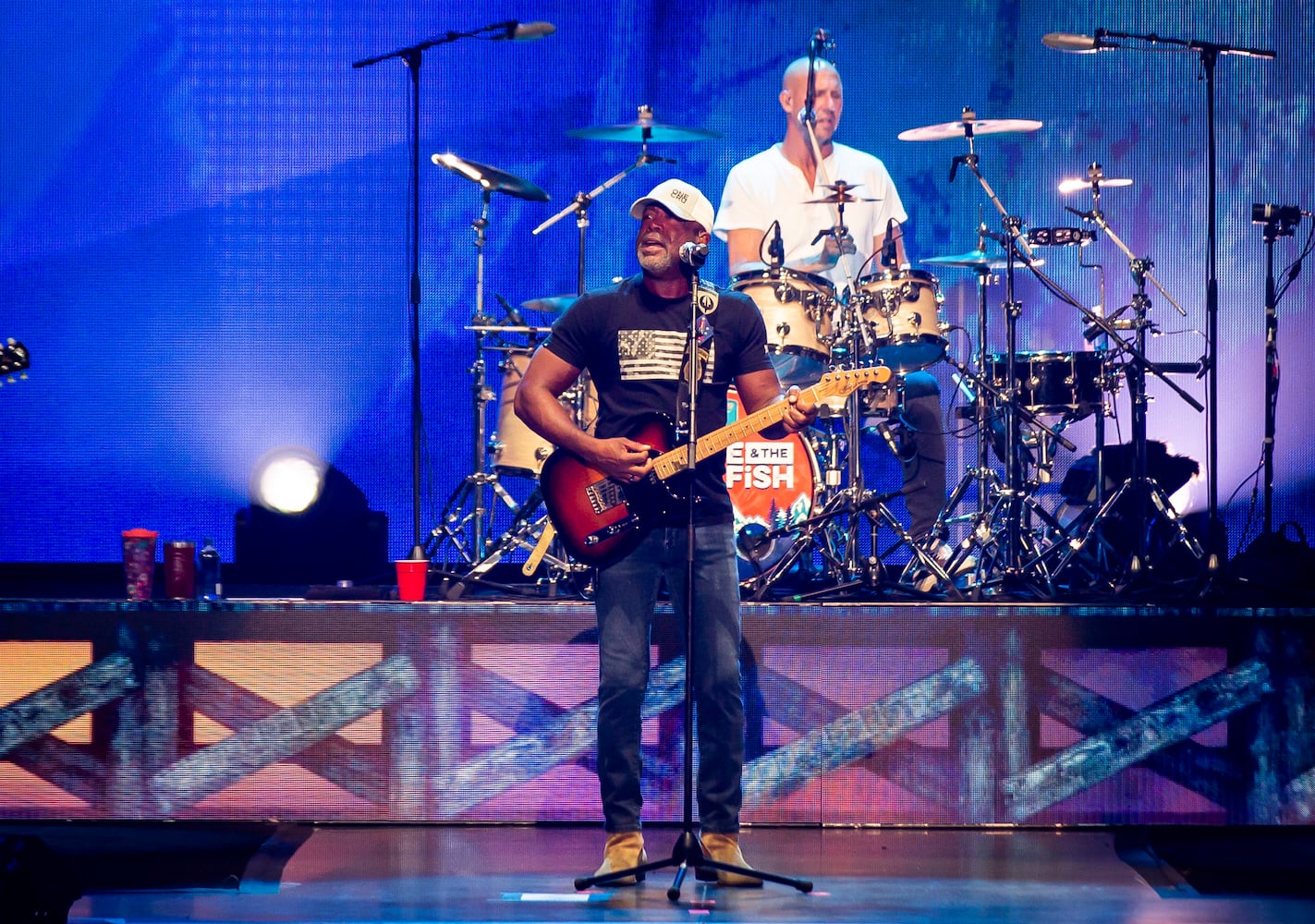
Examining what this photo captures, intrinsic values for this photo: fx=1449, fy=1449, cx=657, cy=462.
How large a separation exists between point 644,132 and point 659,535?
3.32 metres

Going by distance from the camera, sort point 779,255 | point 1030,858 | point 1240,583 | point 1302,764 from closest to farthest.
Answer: point 1030,858
point 1302,764
point 1240,583
point 779,255

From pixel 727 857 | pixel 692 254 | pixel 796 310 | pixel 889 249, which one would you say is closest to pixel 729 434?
pixel 692 254

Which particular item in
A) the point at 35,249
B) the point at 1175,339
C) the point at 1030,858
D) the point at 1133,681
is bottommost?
the point at 1030,858

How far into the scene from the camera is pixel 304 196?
8.16 meters

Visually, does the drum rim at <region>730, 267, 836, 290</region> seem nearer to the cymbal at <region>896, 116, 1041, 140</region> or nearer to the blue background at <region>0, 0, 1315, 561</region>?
the cymbal at <region>896, 116, 1041, 140</region>

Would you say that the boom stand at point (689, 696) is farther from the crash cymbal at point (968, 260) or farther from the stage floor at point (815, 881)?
the crash cymbal at point (968, 260)

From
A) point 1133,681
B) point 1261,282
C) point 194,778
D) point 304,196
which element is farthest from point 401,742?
point 1261,282

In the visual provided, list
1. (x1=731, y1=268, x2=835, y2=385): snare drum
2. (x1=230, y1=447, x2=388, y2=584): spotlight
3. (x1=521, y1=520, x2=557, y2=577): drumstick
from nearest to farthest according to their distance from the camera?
(x1=521, y1=520, x2=557, y2=577): drumstick
(x1=731, y1=268, x2=835, y2=385): snare drum
(x1=230, y1=447, x2=388, y2=584): spotlight

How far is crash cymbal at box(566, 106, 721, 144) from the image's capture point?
23.5ft

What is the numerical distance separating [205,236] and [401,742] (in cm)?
391

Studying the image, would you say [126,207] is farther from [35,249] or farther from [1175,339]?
[1175,339]

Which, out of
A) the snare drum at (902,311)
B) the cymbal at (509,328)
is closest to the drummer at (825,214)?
the snare drum at (902,311)

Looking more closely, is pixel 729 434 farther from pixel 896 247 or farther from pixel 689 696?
pixel 896 247

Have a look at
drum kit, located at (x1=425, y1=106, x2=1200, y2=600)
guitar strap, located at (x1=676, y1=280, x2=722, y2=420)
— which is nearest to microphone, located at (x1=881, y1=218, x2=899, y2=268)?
drum kit, located at (x1=425, y1=106, x2=1200, y2=600)
